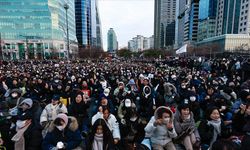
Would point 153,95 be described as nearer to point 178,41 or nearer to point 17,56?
point 17,56

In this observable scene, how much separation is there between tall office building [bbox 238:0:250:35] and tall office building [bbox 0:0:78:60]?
7245cm

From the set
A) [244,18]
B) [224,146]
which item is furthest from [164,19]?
[224,146]

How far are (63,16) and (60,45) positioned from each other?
15587mm

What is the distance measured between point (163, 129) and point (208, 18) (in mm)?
A: 111467

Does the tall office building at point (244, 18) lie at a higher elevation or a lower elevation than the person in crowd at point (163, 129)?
higher

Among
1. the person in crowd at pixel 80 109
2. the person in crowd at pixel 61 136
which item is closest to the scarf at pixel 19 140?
the person in crowd at pixel 61 136

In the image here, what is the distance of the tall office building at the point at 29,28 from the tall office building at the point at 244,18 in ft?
238

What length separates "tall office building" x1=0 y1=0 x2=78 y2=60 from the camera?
76.4 meters

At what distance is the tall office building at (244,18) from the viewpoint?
82.2 m

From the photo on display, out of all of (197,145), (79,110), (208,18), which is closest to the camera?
(197,145)

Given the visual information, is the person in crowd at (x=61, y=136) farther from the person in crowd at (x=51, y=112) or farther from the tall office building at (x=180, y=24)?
the tall office building at (x=180, y=24)

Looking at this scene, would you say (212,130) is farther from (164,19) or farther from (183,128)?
(164,19)

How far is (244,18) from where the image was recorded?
8488cm

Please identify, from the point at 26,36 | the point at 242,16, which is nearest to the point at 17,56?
the point at 26,36
